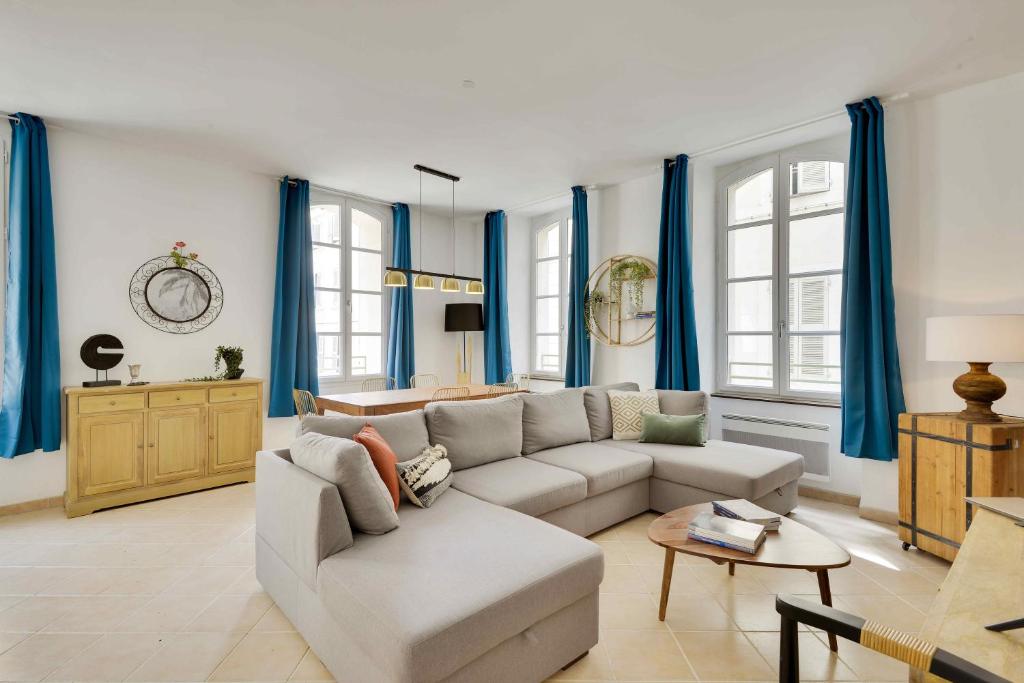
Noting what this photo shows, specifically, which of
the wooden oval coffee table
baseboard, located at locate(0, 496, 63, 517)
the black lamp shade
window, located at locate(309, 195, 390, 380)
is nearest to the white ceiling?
window, located at locate(309, 195, 390, 380)

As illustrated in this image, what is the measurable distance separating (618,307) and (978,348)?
10.2ft

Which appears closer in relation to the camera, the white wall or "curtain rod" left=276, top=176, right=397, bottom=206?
the white wall

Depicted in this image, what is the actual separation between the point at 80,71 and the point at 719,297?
5.16 meters

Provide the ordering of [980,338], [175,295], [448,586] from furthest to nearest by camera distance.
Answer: [175,295]
[980,338]
[448,586]

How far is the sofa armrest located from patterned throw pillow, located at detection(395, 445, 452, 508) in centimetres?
50

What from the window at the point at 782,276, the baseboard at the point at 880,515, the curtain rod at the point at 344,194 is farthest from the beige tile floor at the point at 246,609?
the curtain rod at the point at 344,194

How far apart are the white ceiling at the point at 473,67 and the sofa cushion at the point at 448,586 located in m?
2.52

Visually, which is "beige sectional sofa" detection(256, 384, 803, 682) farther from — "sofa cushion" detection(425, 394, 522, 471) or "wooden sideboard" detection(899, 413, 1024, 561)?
"wooden sideboard" detection(899, 413, 1024, 561)

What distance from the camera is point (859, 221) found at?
3.61 meters

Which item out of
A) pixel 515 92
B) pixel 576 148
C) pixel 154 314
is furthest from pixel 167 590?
pixel 576 148

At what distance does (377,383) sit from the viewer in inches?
228

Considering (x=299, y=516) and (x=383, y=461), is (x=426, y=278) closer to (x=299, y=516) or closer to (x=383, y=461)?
(x=383, y=461)

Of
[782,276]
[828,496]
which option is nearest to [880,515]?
[828,496]

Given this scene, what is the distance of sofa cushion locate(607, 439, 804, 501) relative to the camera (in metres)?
3.23
